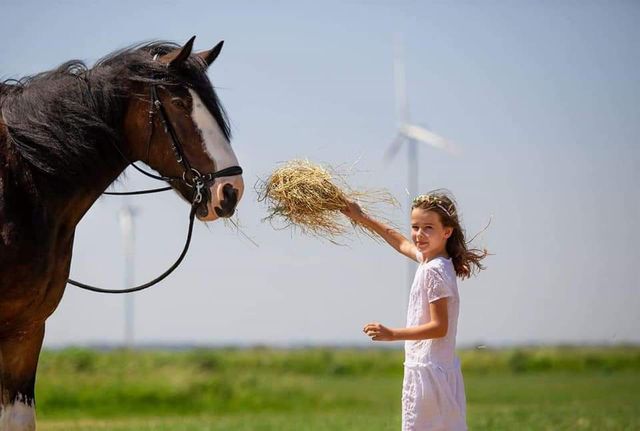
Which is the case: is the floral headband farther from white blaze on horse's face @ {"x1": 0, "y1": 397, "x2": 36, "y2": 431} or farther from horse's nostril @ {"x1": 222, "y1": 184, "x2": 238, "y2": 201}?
white blaze on horse's face @ {"x1": 0, "y1": 397, "x2": 36, "y2": 431}

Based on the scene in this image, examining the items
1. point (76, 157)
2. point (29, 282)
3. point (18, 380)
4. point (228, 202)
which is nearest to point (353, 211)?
point (228, 202)

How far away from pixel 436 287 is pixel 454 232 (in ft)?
1.59

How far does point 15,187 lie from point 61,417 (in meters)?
14.5

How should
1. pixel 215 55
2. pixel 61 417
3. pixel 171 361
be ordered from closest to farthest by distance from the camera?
pixel 215 55 < pixel 61 417 < pixel 171 361

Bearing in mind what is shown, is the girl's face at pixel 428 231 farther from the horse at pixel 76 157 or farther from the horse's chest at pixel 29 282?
the horse's chest at pixel 29 282

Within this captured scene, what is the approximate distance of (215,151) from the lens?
5078mm

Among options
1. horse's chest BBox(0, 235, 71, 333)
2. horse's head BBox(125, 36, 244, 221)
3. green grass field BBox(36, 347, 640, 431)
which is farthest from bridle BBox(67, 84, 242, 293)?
green grass field BBox(36, 347, 640, 431)

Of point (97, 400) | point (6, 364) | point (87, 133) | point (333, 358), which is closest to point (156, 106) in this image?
point (87, 133)

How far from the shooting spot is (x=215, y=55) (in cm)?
542

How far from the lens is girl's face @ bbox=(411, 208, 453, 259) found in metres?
5.56

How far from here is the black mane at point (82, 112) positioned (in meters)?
5.13

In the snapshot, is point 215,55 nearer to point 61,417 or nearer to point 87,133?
point 87,133

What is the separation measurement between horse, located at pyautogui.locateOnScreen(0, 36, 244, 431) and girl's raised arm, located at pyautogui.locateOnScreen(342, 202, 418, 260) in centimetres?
115

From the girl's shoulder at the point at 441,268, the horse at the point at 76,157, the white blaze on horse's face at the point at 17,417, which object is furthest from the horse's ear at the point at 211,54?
the white blaze on horse's face at the point at 17,417
